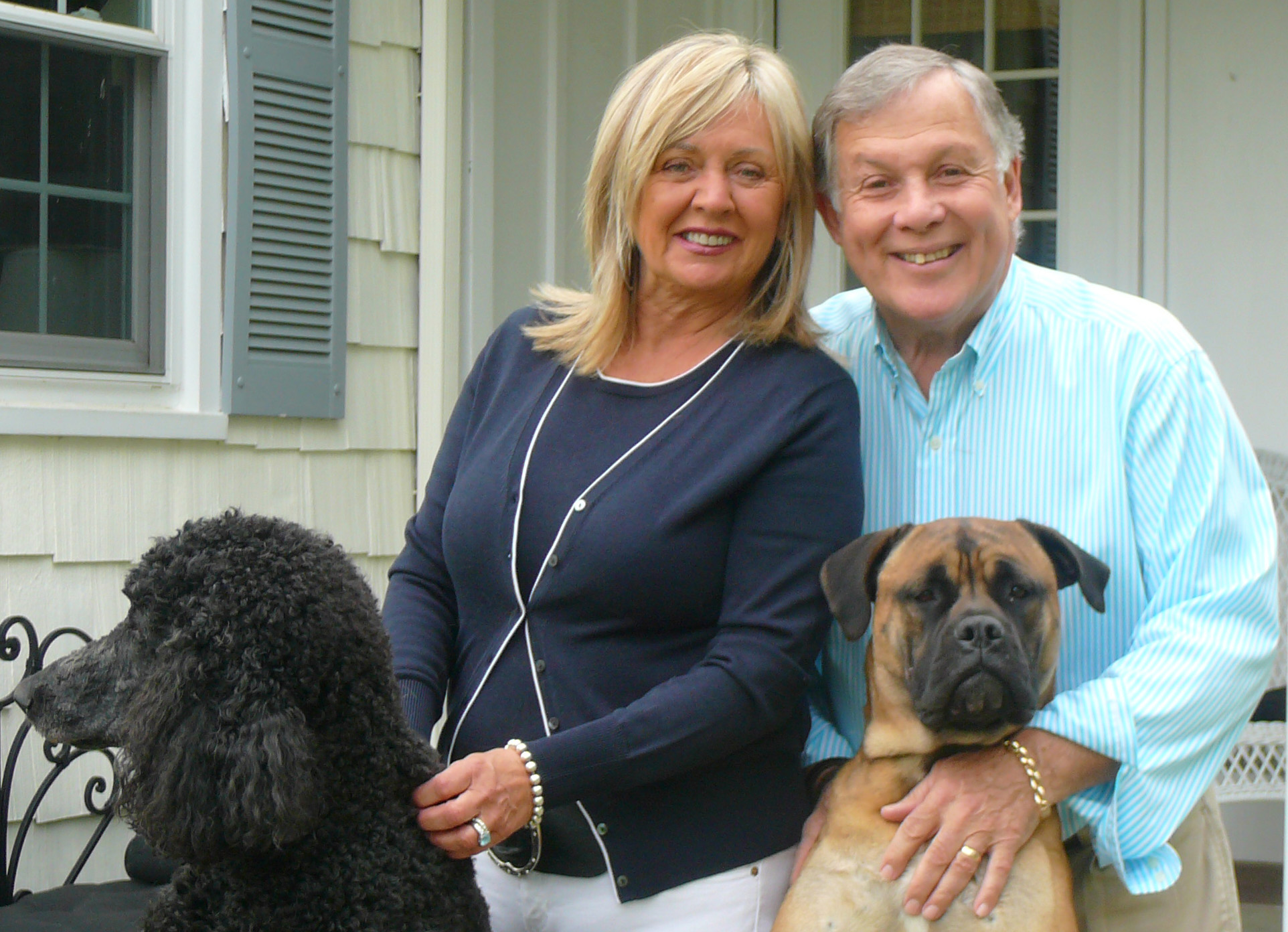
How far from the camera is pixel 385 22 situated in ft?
14.3

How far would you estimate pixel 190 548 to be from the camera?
5.85 ft

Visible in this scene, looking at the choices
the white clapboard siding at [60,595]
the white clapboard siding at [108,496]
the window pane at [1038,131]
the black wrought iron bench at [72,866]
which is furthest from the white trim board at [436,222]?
the window pane at [1038,131]

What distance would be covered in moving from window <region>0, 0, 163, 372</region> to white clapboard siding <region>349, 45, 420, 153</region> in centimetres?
63

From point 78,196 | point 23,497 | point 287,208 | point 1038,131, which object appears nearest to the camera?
point 23,497

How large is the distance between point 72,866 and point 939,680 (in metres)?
2.75

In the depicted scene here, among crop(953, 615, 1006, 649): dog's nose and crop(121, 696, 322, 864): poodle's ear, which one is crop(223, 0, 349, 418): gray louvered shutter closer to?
crop(121, 696, 322, 864): poodle's ear

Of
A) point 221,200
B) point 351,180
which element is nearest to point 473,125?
point 351,180

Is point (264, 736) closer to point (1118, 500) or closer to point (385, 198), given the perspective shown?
point (1118, 500)

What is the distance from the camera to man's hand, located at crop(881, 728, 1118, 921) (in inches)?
84.0

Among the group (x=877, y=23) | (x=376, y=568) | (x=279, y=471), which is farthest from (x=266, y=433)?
(x=877, y=23)

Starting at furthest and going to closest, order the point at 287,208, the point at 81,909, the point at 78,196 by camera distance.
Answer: the point at 287,208, the point at 78,196, the point at 81,909

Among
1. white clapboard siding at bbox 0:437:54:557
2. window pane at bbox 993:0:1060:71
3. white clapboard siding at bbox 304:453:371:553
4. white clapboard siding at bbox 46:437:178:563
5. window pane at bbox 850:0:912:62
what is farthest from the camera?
window pane at bbox 850:0:912:62

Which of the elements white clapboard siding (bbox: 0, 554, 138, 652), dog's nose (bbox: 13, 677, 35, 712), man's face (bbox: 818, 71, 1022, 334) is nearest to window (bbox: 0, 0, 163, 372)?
white clapboard siding (bbox: 0, 554, 138, 652)

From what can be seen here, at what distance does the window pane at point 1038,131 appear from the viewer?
536 cm
